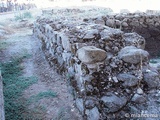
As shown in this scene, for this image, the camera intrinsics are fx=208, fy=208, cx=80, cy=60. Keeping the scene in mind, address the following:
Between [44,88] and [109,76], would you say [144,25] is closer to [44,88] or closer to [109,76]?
[44,88]

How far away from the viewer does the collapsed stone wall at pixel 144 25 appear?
6.75 m

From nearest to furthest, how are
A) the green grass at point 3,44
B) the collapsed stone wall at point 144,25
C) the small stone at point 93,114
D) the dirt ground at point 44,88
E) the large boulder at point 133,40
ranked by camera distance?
1. the small stone at point 93,114
2. the dirt ground at point 44,88
3. the large boulder at point 133,40
4. the collapsed stone wall at point 144,25
5. the green grass at point 3,44

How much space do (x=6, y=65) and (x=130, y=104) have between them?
4040 millimetres

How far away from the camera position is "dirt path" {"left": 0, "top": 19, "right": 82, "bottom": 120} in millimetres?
3471

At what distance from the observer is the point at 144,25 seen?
7156 millimetres

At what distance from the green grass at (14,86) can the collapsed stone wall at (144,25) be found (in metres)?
3.03

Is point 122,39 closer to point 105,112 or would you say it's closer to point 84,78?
point 84,78

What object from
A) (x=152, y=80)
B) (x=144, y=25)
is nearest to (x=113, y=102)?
(x=152, y=80)

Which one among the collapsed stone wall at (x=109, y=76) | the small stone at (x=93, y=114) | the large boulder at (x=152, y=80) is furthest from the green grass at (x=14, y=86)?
the large boulder at (x=152, y=80)

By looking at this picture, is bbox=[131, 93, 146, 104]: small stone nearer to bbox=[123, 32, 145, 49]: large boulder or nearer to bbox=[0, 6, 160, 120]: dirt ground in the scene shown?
bbox=[0, 6, 160, 120]: dirt ground

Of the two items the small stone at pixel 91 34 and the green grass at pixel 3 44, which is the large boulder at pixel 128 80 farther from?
the green grass at pixel 3 44

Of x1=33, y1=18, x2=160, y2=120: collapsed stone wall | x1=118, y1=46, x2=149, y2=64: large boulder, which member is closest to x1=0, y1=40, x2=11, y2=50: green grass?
x1=33, y1=18, x2=160, y2=120: collapsed stone wall

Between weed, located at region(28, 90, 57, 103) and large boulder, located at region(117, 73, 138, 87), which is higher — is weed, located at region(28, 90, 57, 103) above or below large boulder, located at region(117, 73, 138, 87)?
below

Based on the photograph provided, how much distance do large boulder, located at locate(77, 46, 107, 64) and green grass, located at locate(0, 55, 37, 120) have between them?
4.79 feet
